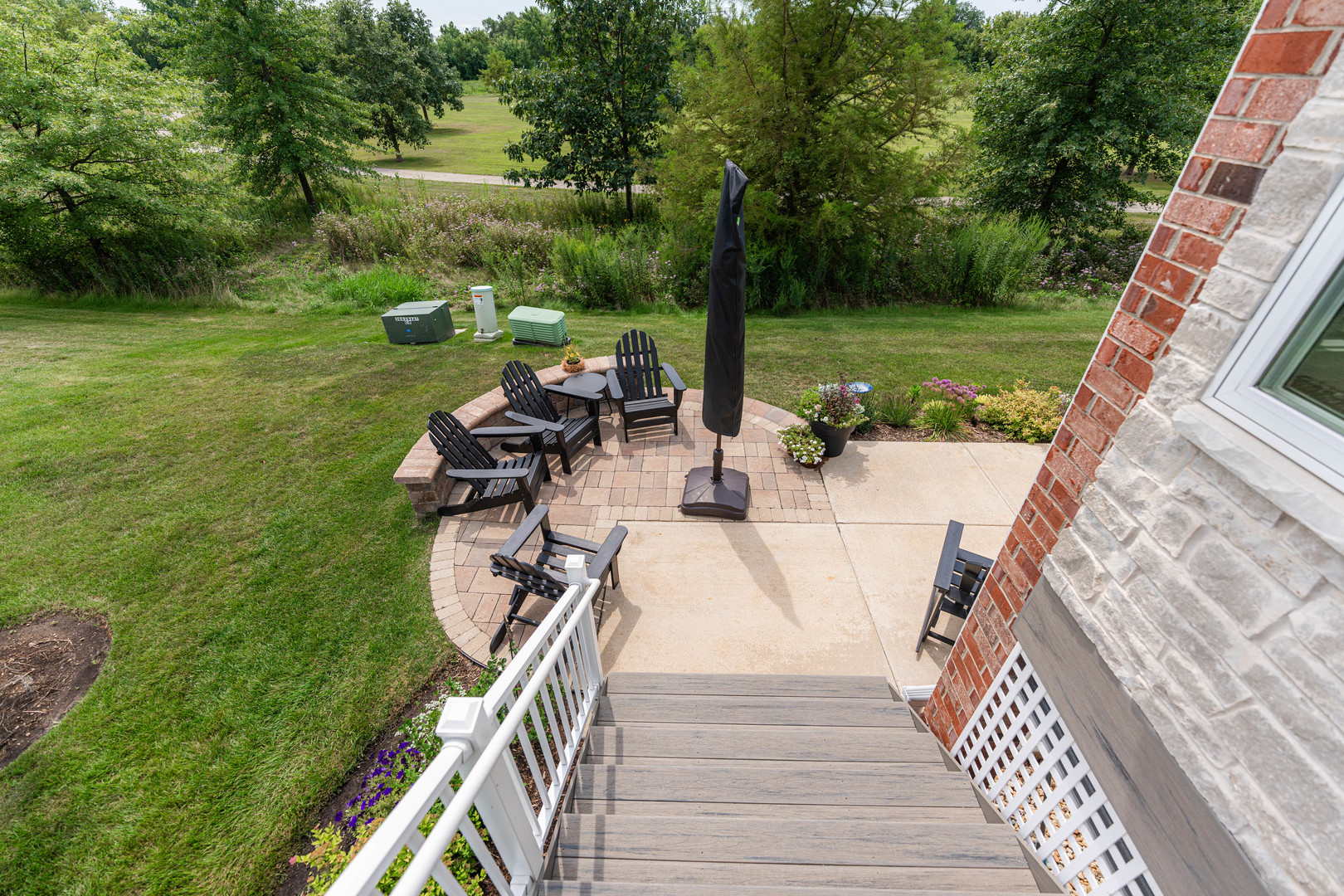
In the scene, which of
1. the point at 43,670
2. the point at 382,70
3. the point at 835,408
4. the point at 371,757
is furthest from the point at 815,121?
the point at 382,70

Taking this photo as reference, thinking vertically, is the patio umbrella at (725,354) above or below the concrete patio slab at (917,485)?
above

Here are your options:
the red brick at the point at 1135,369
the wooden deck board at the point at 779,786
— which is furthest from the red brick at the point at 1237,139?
the wooden deck board at the point at 779,786

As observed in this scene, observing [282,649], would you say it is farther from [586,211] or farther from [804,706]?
[586,211]

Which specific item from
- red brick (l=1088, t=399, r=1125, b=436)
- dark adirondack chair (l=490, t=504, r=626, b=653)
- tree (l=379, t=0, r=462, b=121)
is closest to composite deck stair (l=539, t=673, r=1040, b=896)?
dark adirondack chair (l=490, t=504, r=626, b=653)

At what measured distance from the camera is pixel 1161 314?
147 cm

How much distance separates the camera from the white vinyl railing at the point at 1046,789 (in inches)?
66.7

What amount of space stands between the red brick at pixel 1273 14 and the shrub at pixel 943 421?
15.7 feet

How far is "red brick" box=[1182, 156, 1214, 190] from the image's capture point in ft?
4.47

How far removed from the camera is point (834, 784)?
2.27 m

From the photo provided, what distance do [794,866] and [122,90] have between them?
15.3 m

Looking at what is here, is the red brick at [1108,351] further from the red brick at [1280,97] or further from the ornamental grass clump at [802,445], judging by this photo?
the ornamental grass clump at [802,445]

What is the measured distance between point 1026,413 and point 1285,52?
5.36 metres

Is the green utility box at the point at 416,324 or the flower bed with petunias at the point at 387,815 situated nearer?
the flower bed with petunias at the point at 387,815

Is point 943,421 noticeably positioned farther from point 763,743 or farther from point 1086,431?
point 763,743
